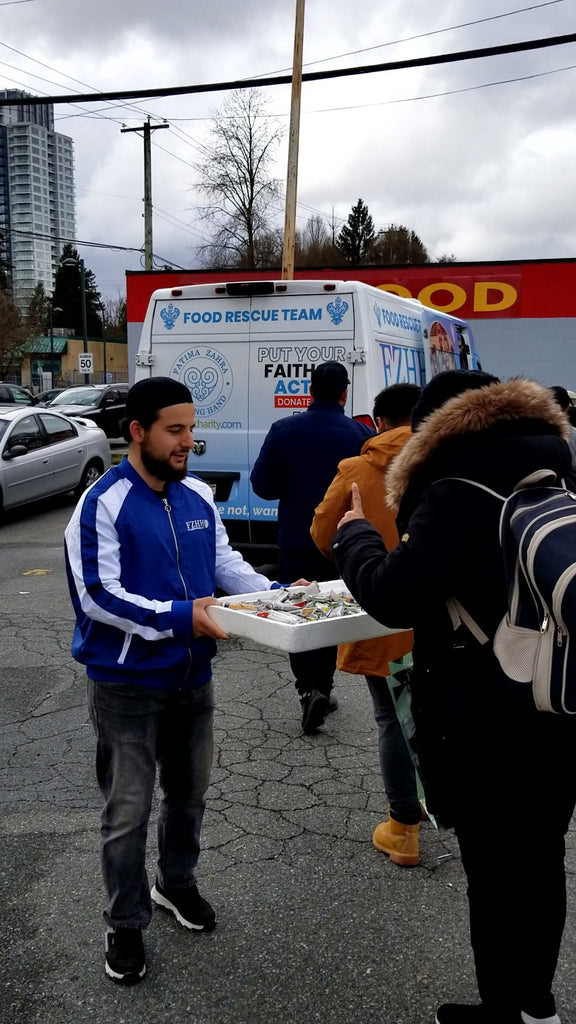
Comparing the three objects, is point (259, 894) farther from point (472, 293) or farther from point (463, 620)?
point (472, 293)

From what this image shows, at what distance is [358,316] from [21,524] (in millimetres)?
7055

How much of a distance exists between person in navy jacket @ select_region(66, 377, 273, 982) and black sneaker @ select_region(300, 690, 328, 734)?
197cm

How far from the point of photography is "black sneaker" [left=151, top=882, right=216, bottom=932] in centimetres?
302

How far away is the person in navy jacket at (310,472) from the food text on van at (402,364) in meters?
1.94

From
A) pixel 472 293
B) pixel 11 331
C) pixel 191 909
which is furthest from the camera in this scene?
pixel 11 331

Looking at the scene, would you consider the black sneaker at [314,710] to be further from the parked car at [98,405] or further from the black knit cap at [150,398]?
the parked car at [98,405]

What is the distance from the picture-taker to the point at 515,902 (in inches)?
85.7

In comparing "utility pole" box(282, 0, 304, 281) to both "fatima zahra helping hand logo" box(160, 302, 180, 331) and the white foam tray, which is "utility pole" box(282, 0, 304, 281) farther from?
the white foam tray

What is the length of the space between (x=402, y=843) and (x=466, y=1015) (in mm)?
1055

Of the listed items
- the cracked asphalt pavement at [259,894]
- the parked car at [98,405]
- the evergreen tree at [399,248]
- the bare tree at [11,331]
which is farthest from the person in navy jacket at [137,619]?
the evergreen tree at [399,248]

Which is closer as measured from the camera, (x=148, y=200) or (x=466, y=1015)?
(x=466, y=1015)

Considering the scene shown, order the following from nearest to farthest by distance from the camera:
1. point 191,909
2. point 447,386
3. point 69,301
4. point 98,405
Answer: point 447,386 < point 191,909 < point 98,405 < point 69,301

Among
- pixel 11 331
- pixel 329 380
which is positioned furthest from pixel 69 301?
pixel 329 380

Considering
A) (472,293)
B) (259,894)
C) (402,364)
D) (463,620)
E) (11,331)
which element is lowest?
(259,894)
